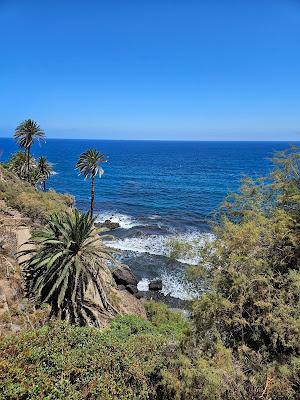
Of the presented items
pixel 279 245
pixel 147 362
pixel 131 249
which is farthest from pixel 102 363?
pixel 131 249

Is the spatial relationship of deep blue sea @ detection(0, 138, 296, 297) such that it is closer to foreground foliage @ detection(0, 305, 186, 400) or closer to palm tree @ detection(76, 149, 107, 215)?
foreground foliage @ detection(0, 305, 186, 400)

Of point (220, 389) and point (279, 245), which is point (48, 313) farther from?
point (279, 245)

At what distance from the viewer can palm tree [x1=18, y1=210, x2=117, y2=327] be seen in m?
14.7

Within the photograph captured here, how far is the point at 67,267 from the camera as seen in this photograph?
1460 cm

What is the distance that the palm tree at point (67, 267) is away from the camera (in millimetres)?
14727

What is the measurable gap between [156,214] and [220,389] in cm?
4582

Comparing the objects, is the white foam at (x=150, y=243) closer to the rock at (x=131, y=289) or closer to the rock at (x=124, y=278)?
the rock at (x=124, y=278)

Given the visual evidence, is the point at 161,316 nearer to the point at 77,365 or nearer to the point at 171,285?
the point at 171,285

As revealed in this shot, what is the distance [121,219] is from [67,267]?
36.9 metres

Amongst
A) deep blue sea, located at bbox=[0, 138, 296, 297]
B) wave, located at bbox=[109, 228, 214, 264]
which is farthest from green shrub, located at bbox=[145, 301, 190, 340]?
wave, located at bbox=[109, 228, 214, 264]

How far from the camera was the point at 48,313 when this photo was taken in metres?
14.5

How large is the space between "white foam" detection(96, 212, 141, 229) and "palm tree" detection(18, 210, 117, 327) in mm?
31234

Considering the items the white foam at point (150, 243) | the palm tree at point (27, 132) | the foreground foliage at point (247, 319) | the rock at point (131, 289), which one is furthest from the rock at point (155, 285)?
the palm tree at point (27, 132)

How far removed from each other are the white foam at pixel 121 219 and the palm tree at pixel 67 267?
31.2 meters
